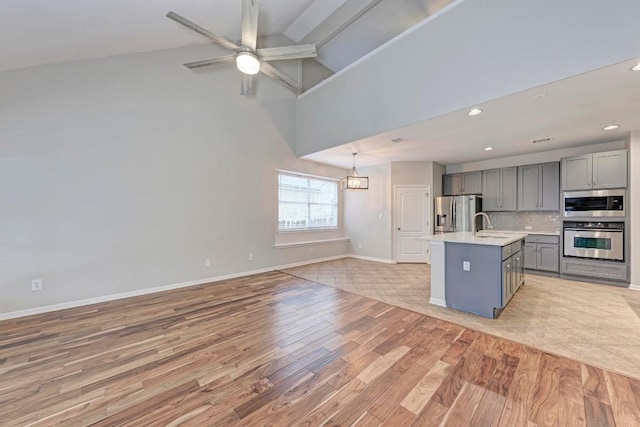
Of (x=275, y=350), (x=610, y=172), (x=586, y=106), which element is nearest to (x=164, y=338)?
(x=275, y=350)

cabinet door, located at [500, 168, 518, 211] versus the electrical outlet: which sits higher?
cabinet door, located at [500, 168, 518, 211]

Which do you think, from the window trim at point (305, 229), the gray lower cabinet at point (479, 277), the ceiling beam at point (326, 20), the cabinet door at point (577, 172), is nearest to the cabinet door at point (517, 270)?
the gray lower cabinet at point (479, 277)

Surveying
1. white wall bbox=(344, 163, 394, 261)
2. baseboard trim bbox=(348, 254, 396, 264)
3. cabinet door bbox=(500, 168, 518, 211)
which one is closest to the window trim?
white wall bbox=(344, 163, 394, 261)

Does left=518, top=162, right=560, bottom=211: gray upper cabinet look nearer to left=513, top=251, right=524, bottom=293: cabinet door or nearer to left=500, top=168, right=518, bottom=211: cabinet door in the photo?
left=500, top=168, right=518, bottom=211: cabinet door

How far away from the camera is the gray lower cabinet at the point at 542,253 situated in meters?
4.75

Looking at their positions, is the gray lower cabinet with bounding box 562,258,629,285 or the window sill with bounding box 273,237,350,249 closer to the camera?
the gray lower cabinet with bounding box 562,258,629,285

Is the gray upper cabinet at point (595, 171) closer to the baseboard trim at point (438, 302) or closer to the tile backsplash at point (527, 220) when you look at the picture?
the tile backsplash at point (527, 220)

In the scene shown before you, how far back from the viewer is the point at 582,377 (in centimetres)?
191

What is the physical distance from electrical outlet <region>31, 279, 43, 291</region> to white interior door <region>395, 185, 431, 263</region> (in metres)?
6.32

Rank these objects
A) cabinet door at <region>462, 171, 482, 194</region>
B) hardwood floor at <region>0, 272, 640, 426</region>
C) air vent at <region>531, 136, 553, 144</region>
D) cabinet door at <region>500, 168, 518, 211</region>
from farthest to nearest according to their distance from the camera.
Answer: cabinet door at <region>462, 171, 482, 194</region> < cabinet door at <region>500, 168, 518, 211</region> < air vent at <region>531, 136, 553, 144</region> < hardwood floor at <region>0, 272, 640, 426</region>

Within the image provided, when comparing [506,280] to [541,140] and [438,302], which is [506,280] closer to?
[438,302]

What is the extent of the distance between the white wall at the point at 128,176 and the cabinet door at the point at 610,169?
600 cm

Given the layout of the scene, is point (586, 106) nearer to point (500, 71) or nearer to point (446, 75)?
point (500, 71)

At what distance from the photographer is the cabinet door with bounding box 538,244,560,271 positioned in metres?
4.75
